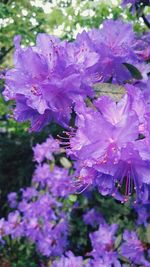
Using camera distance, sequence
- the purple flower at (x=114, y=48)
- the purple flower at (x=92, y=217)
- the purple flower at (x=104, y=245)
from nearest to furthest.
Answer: the purple flower at (x=114, y=48) < the purple flower at (x=104, y=245) < the purple flower at (x=92, y=217)

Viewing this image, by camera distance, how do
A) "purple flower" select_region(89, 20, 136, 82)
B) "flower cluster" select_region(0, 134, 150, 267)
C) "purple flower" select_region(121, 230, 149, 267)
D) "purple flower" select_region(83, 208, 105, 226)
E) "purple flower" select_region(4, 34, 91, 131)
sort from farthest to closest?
"purple flower" select_region(83, 208, 105, 226)
"flower cluster" select_region(0, 134, 150, 267)
"purple flower" select_region(121, 230, 149, 267)
"purple flower" select_region(89, 20, 136, 82)
"purple flower" select_region(4, 34, 91, 131)

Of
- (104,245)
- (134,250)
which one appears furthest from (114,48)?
(104,245)

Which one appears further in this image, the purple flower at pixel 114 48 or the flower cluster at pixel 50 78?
the purple flower at pixel 114 48

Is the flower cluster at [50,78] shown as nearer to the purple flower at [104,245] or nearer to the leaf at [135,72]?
the leaf at [135,72]

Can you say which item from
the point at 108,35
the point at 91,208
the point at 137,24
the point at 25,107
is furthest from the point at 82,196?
the point at 25,107

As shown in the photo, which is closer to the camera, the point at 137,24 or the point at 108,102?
the point at 108,102

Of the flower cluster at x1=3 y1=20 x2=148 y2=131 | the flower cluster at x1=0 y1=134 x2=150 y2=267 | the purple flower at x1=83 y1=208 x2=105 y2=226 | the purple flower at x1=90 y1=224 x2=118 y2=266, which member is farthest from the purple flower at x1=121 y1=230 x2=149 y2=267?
the purple flower at x1=83 y1=208 x2=105 y2=226

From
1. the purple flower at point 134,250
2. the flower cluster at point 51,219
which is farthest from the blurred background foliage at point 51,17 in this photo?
the purple flower at point 134,250

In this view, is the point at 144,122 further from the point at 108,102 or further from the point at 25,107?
the point at 25,107

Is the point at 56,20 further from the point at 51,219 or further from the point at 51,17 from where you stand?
the point at 51,219

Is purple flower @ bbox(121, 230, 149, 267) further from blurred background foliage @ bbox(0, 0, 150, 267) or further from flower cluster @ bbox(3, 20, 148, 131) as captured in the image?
flower cluster @ bbox(3, 20, 148, 131)

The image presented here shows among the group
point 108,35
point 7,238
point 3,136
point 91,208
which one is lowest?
point 7,238
